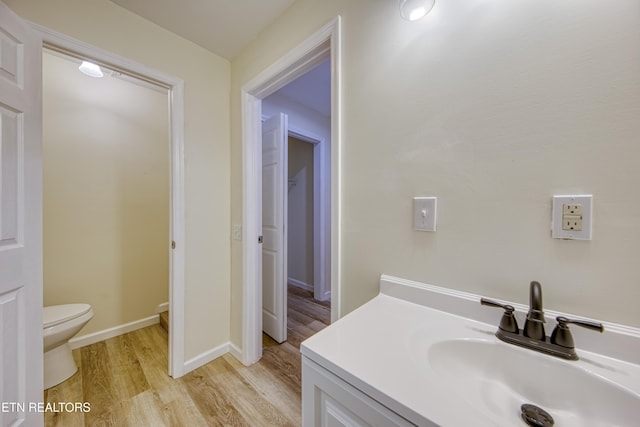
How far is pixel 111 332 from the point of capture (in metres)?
2.07

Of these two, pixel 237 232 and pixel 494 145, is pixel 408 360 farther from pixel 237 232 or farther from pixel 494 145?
pixel 237 232

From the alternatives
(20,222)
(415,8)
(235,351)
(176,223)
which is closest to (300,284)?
(235,351)

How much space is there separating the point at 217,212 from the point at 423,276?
1.54m

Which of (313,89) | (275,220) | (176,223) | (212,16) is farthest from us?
(313,89)

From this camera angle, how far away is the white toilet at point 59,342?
148 cm

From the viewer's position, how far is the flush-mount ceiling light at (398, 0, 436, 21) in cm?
80

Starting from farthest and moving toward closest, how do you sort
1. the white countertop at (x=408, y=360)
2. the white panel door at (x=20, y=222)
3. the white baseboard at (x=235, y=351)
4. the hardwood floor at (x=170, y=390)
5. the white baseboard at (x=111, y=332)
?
the white baseboard at (x=111, y=332) → the white baseboard at (x=235, y=351) → the hardwood floor at (x=170, y=390) → the white panel door at (x=20, y=222) → the white countertop at (x=408, y=360)

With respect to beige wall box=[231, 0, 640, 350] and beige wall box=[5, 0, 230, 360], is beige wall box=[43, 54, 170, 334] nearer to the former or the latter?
beige wall box=[5, 0, 230, 360]

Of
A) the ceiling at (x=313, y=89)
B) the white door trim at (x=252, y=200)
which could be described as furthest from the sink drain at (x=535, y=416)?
the ceiling at (x=313, y=89)

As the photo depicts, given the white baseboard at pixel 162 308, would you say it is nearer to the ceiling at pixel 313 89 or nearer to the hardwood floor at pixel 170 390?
the hardwood floor at pixel 170 390

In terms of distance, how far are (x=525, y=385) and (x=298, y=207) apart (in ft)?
10.1

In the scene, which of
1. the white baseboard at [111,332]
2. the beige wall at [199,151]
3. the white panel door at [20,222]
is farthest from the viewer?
the white baseboard at [111,332]

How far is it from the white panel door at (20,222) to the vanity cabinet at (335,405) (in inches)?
51.5

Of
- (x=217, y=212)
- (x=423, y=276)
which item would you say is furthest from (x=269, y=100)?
(x=423, y=276)
